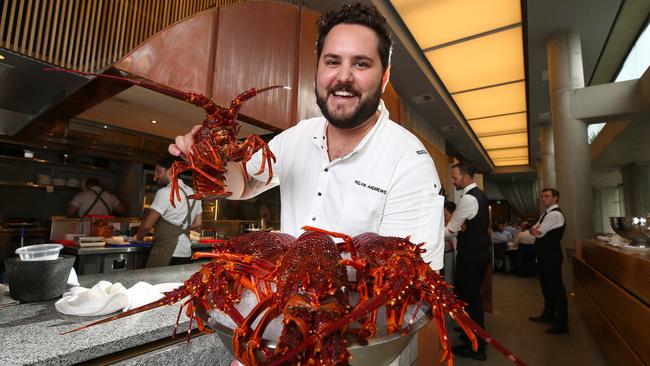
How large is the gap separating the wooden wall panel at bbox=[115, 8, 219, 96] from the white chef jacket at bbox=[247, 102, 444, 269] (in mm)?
1550

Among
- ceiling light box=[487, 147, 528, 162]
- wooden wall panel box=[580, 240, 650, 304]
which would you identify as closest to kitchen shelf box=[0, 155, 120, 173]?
wooden wall panel box=[580, 240, 650, 304]

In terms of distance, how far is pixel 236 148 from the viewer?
1.11m

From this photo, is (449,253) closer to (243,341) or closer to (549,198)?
(549,198)

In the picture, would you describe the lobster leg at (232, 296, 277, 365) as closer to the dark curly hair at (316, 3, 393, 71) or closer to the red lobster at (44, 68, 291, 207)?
the red lobster at (44, 68, 291, 207)

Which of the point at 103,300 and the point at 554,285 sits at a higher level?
the point at 103,300

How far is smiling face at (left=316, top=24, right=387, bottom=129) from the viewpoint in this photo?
4.33 feet

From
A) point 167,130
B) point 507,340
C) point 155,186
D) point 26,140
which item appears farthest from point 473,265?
point 26,140

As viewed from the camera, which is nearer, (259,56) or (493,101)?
(259,56)

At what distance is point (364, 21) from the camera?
4.48 feet

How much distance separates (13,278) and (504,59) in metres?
8.11

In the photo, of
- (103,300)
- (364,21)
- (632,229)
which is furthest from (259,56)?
(632,229)

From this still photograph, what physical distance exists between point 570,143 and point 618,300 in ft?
13.0

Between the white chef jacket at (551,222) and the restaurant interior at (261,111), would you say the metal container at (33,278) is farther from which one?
the white chef jacket at (551,222)

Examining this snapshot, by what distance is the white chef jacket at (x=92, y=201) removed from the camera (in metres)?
5.97
